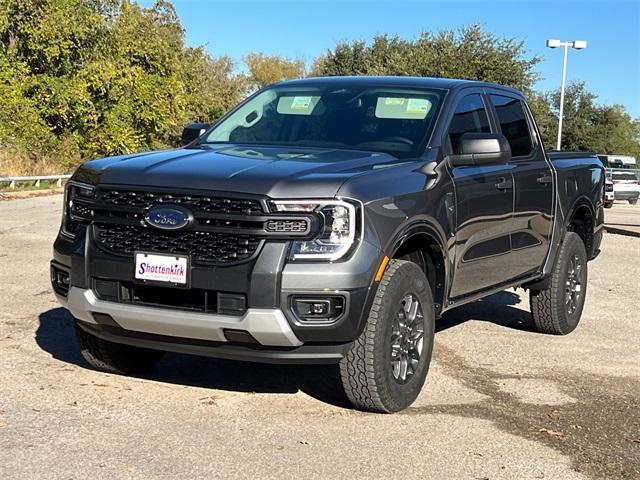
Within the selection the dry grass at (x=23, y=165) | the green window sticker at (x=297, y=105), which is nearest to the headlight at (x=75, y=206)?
the green window sticker at (x=297, y=105)

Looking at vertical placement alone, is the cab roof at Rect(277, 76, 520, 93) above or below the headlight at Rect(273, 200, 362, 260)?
above

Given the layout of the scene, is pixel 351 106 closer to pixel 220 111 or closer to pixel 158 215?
pixel 158 215

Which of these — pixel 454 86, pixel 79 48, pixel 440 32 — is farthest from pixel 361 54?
pixel 454 86

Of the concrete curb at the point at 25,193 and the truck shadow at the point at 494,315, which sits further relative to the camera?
the concrete curb at the point at 25,193

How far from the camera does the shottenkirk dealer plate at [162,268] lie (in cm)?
454

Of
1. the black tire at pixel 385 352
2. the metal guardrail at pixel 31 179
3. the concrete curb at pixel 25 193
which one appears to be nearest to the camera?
the black tire at pixel 385 352

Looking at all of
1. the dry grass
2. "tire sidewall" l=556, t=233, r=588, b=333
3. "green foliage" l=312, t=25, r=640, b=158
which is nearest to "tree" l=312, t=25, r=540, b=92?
"green foliage" l=312, t=25, r=640, b=158

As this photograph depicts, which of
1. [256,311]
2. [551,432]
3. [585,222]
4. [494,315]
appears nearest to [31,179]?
[494,315]

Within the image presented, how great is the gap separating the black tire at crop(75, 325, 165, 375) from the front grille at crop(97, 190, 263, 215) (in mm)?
1073

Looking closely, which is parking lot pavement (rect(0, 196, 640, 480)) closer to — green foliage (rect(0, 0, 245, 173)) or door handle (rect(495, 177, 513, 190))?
door handle (rect(495, 177, 513, 190))

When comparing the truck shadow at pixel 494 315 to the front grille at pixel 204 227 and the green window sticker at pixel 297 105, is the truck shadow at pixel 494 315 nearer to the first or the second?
the green window sticker at pixel 297 105

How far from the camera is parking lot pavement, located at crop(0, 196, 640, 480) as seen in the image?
13.6ft

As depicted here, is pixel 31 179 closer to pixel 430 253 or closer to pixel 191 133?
pixel 191 133

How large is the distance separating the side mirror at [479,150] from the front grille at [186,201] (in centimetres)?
173
